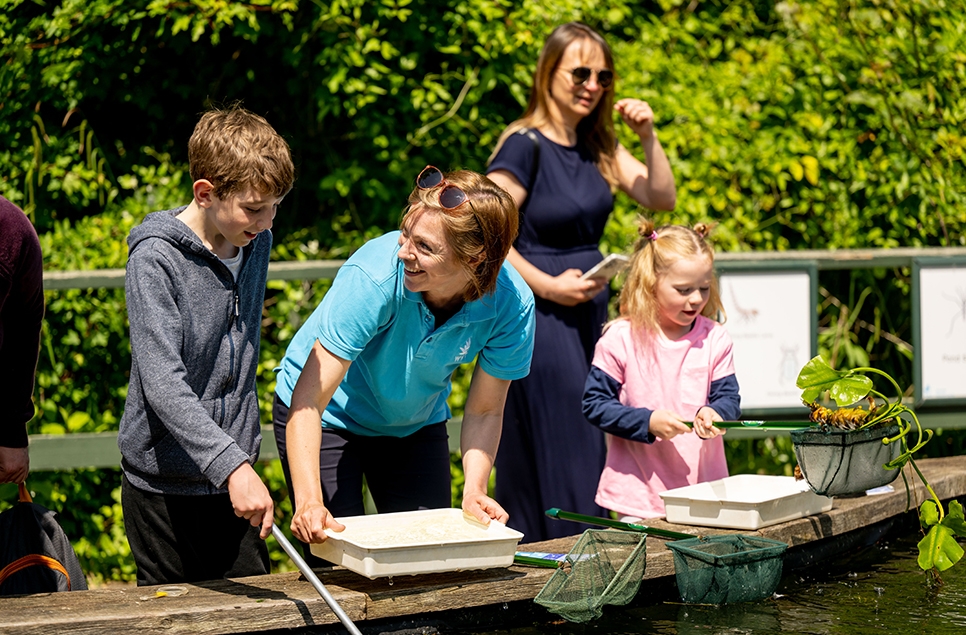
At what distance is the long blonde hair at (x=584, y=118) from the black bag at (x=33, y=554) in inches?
80.1

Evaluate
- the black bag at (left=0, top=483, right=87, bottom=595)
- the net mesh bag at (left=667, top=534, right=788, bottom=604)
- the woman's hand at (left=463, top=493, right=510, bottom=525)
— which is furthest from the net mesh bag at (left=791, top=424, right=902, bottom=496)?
the black bag at (left=0, top=483, right=87, bottom=595)

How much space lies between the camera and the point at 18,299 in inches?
116

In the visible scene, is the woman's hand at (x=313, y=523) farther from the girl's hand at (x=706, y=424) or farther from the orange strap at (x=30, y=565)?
the girl's hand at (x=706, y=424)

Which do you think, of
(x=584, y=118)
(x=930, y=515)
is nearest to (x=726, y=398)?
(x=930, y=515)

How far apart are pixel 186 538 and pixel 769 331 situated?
9.89 ft

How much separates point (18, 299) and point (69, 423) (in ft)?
7.79

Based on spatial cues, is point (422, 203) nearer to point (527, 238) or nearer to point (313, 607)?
point (313, 607)

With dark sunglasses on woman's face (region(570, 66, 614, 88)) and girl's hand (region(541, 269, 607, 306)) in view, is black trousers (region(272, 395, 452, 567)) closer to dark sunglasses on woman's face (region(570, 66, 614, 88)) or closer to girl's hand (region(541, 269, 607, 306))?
girl's hand (region(541, 269, 607, 306))

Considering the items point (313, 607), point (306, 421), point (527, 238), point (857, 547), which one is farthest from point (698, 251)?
point (313, 607)

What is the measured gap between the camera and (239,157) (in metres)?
2.69

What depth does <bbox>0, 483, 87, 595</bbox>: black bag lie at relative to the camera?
9.25 ft

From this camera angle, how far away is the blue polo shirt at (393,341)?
2832mm

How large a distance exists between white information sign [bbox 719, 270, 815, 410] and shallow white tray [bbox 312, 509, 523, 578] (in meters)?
2.48

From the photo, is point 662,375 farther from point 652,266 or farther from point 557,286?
point 557,286
